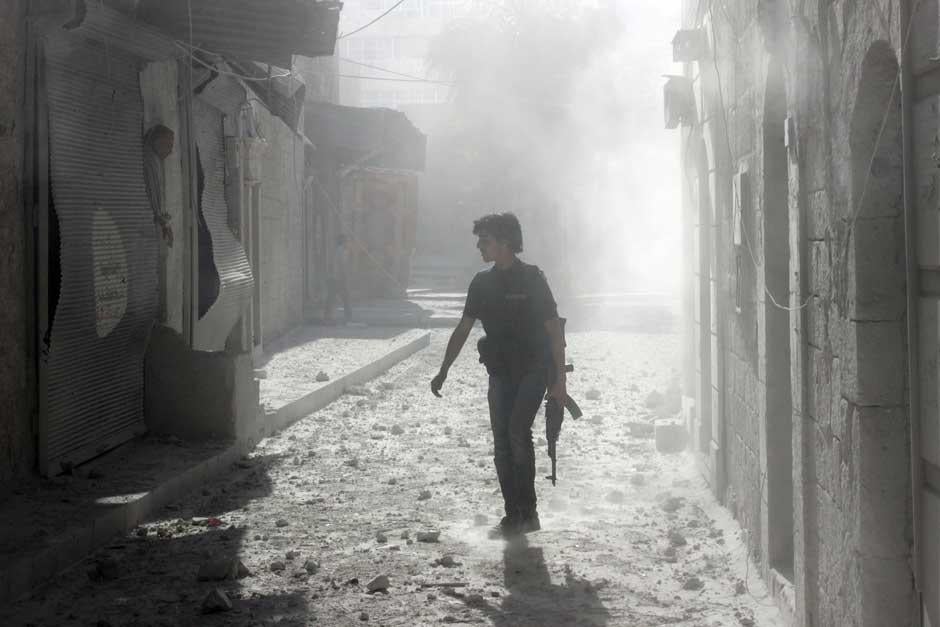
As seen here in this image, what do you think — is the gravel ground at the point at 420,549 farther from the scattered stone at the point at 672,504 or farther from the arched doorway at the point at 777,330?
the arched doorway at the point at 777,330

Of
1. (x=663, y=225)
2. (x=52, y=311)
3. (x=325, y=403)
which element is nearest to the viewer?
(x=52, y=311)

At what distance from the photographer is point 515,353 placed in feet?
23.7

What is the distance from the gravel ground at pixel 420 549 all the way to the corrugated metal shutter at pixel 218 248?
4.89 ft

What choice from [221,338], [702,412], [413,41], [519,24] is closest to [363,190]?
[221,338]

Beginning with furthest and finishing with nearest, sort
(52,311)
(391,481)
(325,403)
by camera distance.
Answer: (325,403) → (391,481) → (52,311)

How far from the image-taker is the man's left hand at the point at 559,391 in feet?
23.7

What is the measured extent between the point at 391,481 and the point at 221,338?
154 inches

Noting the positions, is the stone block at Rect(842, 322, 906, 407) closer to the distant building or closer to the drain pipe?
the drain pipe

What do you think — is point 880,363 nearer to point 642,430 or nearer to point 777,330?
point 777,330

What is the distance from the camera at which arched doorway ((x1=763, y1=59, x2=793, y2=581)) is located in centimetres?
609

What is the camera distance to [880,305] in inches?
159

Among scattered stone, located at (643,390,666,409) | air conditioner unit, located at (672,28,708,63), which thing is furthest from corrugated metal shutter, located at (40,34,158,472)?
scattered stone, located at (643,390,666,409)

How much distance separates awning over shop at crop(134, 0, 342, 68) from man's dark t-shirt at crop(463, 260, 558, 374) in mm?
3728

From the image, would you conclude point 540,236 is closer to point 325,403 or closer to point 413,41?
point 325,403
